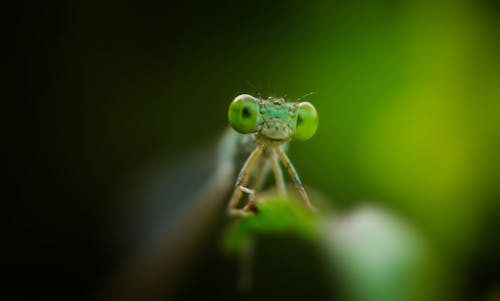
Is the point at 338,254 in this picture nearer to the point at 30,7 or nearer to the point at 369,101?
the point at 369,101

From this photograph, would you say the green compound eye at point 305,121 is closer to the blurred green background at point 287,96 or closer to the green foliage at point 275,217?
the green foliage at point 275,217

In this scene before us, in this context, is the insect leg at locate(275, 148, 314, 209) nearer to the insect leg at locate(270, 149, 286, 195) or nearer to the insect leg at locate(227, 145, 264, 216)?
the insect leg at locate(227, 145, 264, 216)

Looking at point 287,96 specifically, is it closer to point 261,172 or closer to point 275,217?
point 261,172

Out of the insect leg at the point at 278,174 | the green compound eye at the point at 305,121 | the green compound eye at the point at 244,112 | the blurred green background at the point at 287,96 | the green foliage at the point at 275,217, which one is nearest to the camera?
the green foliage at the point at 275,217

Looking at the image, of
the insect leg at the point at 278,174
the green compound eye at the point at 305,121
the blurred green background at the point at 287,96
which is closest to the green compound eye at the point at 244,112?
the green compound eye at the point at 305,121

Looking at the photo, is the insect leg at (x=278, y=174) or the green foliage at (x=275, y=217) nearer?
the green foliage at (x=275, y=217)

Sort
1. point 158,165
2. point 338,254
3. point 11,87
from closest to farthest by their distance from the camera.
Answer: point 338,254 → point 11,87 → point 158,165

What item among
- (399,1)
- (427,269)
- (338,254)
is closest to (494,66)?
(399,1)

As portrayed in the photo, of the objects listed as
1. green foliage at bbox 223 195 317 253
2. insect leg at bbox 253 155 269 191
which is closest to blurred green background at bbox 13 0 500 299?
insect leg at bbox 253 155 269 191
